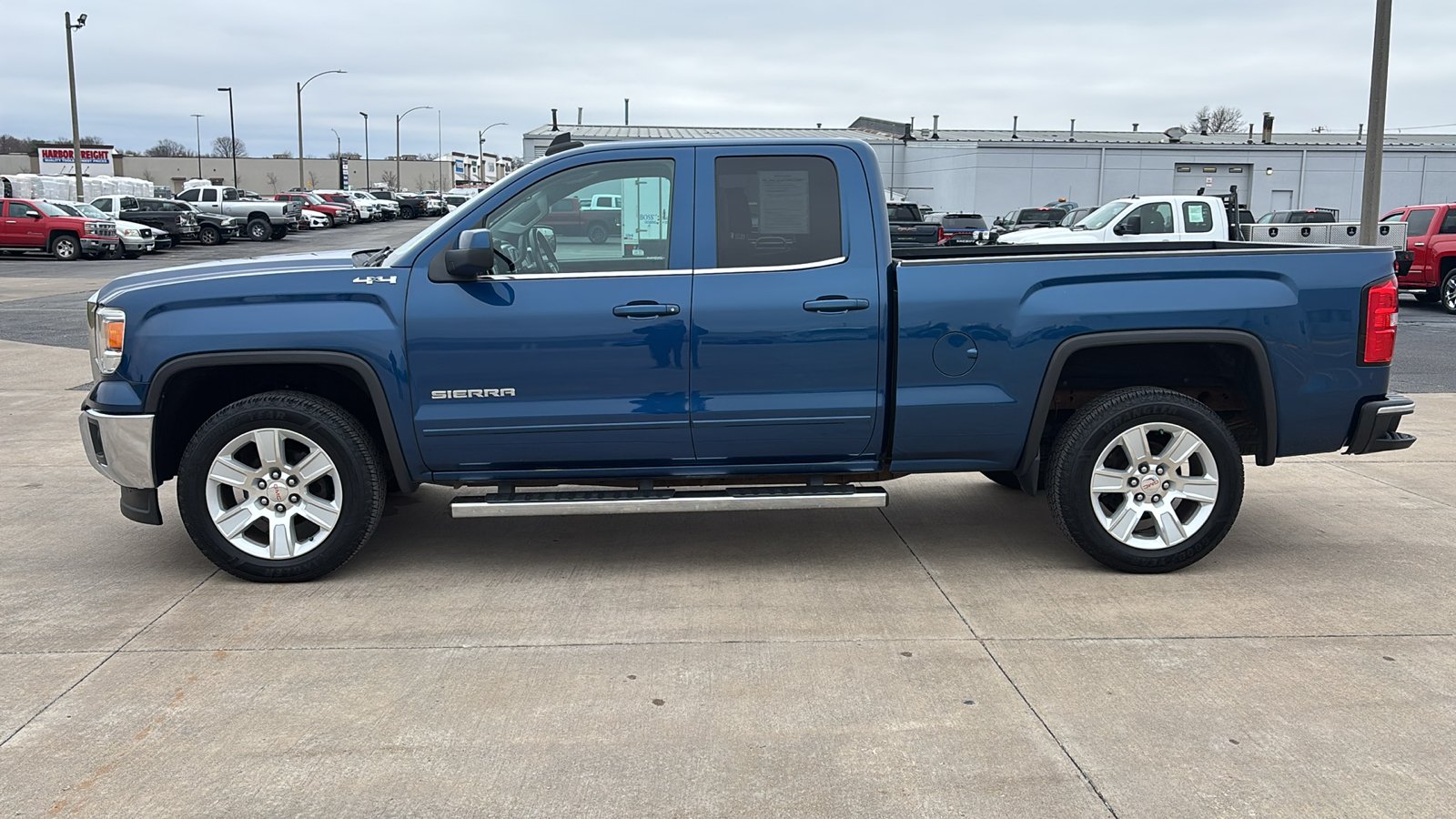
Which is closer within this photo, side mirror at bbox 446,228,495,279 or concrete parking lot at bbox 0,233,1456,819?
concrete parking lot at bbox 0,233,1456,819

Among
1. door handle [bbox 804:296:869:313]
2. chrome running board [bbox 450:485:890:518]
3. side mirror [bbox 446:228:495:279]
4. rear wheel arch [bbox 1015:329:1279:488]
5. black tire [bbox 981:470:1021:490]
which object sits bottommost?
black tire [bbox 981:470:1021:490]

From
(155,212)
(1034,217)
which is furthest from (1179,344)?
(155,212)

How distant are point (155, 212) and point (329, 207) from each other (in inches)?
711

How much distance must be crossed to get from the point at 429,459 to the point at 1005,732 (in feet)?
8.93

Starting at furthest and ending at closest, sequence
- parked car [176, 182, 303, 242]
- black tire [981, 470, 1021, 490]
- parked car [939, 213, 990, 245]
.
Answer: parked car [176, 182, 303, 242] < parked car [939, 213, 990, 245] < black tire [981, 470, 1021, 490]

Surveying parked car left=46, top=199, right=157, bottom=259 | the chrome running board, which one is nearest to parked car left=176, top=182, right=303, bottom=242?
parked car left=46, top=199, right=157, bottom=259

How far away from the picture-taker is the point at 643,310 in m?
4.88

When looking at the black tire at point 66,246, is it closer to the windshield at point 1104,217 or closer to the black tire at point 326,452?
the windshield at point 1104,217

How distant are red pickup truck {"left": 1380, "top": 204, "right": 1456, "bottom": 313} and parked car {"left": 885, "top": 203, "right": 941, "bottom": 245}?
845cm

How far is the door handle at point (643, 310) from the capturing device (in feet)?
16.0

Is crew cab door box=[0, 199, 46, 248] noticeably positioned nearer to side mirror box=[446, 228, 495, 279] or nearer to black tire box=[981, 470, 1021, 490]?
side mirror box=[446, 228, 495, 279]

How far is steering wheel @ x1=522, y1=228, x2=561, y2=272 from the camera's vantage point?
502 cm

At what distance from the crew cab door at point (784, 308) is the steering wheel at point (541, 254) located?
359 millimetres

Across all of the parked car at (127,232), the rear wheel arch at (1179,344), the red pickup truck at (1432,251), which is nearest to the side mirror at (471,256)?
the rear wheel arch at (1179,344)
